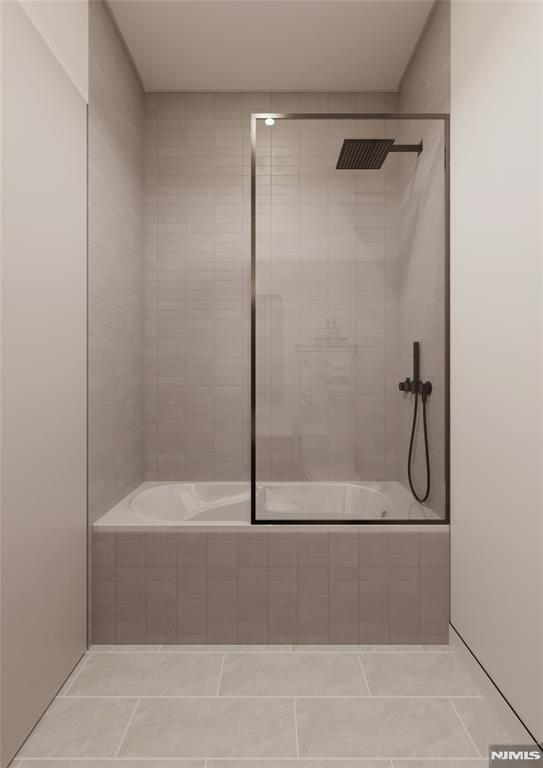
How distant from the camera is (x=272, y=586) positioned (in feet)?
7.66

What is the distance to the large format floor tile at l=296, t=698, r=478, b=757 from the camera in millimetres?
1668

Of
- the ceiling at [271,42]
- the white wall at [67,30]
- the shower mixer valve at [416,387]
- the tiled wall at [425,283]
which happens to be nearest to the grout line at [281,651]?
the tiled wall at [425,283]

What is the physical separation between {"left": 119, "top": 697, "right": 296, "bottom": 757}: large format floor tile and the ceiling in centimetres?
305

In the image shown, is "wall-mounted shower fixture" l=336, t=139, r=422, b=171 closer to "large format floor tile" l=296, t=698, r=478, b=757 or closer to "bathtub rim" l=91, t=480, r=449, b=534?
"bathtub rim" l=91, t=480, r=449, b=534

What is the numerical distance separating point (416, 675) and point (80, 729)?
1.24m

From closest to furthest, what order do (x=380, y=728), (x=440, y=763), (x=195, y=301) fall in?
(x=440, y=763)
(x=380, y=728)
(x=195, y=301)

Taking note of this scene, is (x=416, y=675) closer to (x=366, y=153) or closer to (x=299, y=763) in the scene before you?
(x=299, y=763)

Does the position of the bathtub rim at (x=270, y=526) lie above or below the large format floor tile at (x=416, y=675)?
above

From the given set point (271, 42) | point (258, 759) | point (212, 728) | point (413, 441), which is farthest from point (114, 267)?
point (258, 759)

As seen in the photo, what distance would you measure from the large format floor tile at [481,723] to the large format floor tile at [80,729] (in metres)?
1.14

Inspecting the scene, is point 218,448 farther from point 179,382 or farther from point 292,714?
point 292,714

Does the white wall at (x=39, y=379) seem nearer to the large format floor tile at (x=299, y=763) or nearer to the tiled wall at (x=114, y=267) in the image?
the tiled wall at (x=114, y=267)

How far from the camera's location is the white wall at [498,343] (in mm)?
A: 1624

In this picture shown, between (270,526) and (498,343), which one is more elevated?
(498,343)
